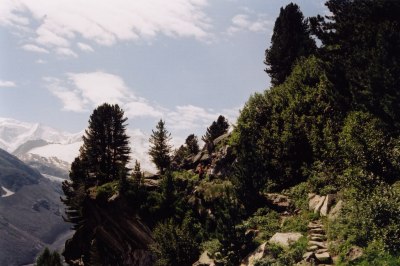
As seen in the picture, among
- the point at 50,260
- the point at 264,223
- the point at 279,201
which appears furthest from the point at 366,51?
the point at 50,260

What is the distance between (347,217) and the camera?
19.5 m

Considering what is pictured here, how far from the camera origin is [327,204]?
23.7m

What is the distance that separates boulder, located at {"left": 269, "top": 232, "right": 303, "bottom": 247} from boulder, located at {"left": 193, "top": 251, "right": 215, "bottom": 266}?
154 inches

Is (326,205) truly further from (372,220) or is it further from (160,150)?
(160,150)

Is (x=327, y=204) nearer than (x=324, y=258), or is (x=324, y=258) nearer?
(x=324, y=258)

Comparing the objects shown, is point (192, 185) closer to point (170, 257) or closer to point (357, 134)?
point (170, 257)

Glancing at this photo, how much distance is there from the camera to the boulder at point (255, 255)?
773 inches

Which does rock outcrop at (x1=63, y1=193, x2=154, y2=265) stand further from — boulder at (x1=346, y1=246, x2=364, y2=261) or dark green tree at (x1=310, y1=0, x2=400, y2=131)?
dark green tree at (x1=310, y1=0, x2=400, y2=131)

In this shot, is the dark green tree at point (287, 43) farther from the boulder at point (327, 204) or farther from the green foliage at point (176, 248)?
the green foliage at point (176, 248)

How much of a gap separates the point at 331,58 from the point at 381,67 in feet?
27.2


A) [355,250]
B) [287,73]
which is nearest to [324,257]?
[355,250]

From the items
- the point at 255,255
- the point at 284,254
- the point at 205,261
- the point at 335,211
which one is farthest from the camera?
the point at 205,261

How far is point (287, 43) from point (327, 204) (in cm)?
3108

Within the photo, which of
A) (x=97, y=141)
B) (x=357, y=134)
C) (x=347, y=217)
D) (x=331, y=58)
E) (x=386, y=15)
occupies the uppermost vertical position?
(x=386, y=15)
